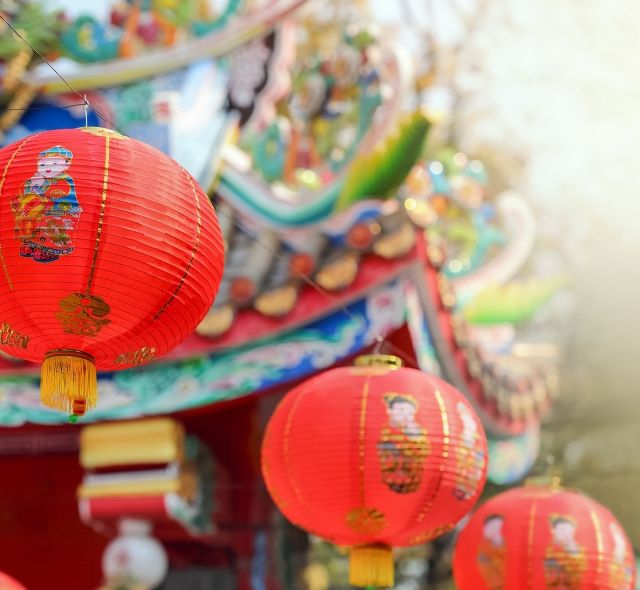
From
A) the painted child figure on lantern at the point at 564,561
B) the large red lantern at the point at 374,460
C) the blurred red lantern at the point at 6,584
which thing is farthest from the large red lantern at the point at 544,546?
the blurred red lantern at the point at 6,584

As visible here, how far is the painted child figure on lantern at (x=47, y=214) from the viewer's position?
3154mm

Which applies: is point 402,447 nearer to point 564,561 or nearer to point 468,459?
point 468,459

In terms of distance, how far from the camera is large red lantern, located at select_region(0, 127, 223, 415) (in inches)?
125

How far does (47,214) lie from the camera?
3.17m

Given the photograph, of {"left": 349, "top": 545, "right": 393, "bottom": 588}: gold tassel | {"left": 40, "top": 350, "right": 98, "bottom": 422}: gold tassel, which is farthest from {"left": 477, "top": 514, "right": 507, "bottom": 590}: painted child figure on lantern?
{"left": 40, "top": 350, "right": 98, "bottom": 422}: gold tassel

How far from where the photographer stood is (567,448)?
11.7 metres

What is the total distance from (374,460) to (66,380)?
3.74 feet

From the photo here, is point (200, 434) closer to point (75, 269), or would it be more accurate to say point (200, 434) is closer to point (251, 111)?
point (251, 111)

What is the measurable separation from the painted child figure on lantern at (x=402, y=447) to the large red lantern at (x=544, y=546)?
0.92 metres

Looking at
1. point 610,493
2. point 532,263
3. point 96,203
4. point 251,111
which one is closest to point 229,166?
point 251,111

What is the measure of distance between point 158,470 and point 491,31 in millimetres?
9437

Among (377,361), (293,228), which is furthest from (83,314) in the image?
(293,228)

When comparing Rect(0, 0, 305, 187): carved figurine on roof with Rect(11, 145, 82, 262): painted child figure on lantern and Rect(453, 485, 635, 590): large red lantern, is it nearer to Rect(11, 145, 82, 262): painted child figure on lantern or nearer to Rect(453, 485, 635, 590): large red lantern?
Rect(453, 485, 635, 590): large red lantern

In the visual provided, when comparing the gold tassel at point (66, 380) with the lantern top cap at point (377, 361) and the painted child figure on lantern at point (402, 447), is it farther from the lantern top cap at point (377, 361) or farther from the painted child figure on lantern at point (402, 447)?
the lantern top cap at point (377, 361)
